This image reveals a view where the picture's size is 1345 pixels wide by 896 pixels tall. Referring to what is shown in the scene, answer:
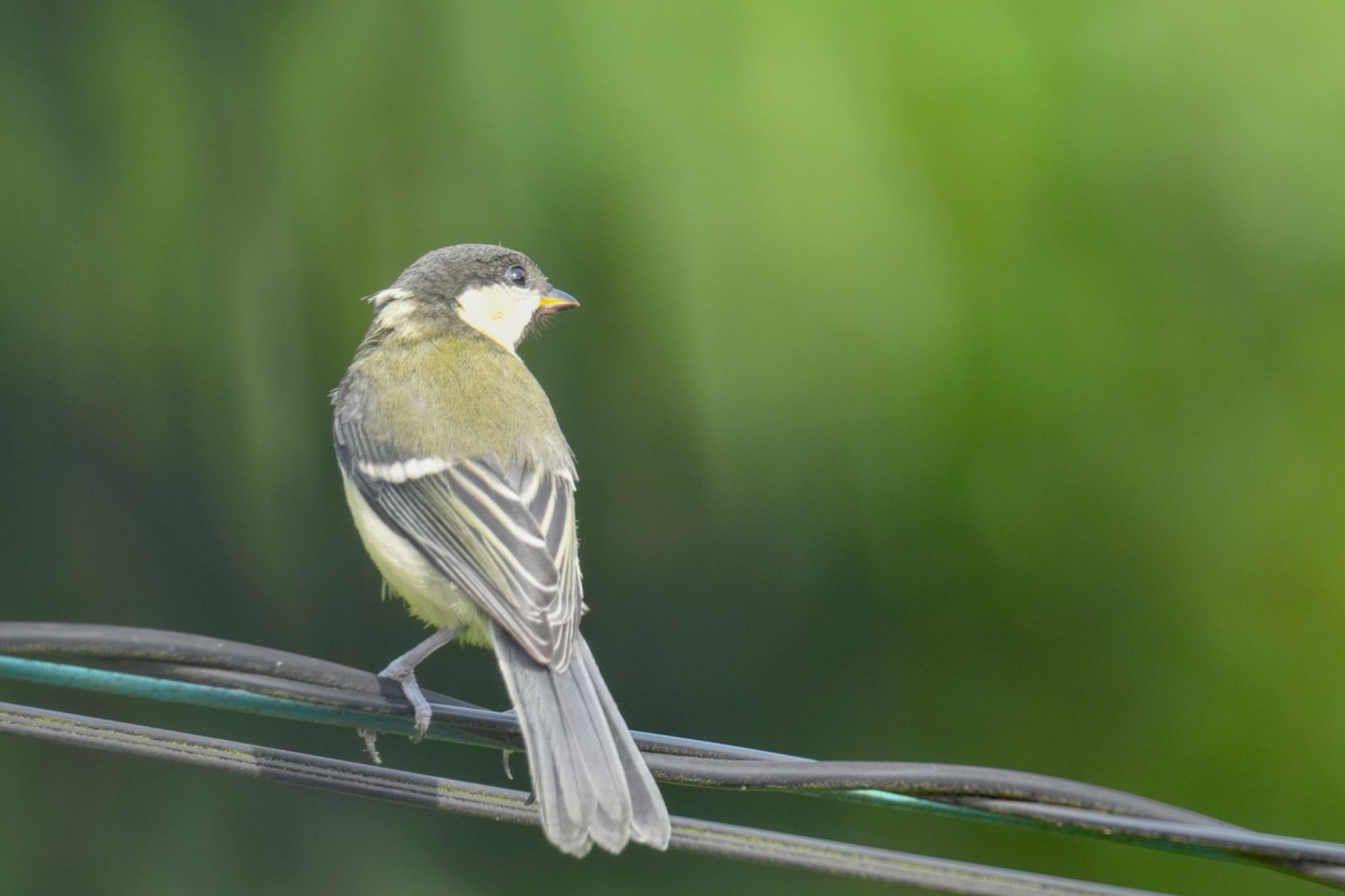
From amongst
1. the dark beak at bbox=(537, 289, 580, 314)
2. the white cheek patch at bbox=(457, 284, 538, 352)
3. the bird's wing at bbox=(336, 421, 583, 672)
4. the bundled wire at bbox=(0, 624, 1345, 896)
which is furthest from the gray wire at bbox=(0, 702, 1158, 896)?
the dark beak at bbox=(537, 289, 580, 314)

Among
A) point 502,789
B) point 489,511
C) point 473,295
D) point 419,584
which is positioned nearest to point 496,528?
point 489,511

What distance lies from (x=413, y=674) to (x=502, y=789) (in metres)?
0.86

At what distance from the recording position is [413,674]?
243 cm

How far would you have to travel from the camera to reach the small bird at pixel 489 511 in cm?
178

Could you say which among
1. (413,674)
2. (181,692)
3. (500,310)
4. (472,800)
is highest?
(500,310)

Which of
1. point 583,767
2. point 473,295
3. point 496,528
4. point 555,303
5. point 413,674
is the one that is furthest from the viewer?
point 555,303

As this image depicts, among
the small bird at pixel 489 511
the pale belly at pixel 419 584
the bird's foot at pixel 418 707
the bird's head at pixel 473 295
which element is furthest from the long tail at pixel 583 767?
the bird's head at pixel 473 295

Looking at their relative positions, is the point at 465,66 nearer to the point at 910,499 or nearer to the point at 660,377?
the point at 660,377

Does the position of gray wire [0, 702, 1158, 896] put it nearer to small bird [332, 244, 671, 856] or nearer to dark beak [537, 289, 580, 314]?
small bird [332, 244, 671, 856]

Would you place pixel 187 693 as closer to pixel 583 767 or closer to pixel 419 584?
pixel 583 767

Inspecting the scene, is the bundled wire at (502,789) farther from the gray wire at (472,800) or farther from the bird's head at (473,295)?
the bird's head at (473,295)

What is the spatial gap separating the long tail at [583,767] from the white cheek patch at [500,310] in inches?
53.1

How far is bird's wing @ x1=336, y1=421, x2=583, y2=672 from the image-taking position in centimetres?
213

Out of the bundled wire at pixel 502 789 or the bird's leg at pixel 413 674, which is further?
the bird's leg at pixel 413 674
